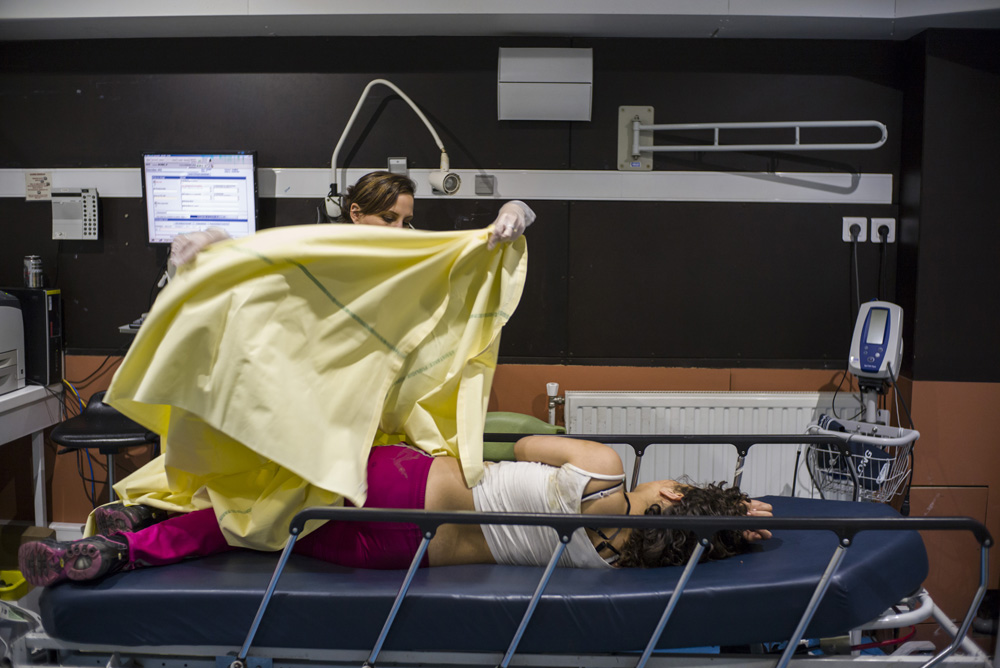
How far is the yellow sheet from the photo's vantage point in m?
1.61

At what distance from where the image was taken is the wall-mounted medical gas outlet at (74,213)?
10.8 ft

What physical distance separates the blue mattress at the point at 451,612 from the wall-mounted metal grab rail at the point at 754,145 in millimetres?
2084

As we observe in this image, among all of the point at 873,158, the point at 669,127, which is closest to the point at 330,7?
the point at 669,127

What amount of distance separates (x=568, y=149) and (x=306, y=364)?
2.00 m

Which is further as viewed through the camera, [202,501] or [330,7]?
[330,7]

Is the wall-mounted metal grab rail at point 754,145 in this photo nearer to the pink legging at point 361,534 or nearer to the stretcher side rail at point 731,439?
the stretcher side rail at point 731,439

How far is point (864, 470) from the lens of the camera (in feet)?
8.99

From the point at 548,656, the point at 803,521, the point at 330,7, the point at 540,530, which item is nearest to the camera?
the point at 803,521

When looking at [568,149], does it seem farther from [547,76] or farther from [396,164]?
[396,164]

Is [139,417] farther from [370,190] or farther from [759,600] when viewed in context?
[759,600]

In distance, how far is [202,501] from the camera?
6.09 ft

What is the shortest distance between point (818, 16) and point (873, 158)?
75cm

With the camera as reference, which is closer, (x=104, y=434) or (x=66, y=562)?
(x=66, y=562)

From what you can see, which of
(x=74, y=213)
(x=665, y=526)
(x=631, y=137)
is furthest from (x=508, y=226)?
(x=74, y=213)
